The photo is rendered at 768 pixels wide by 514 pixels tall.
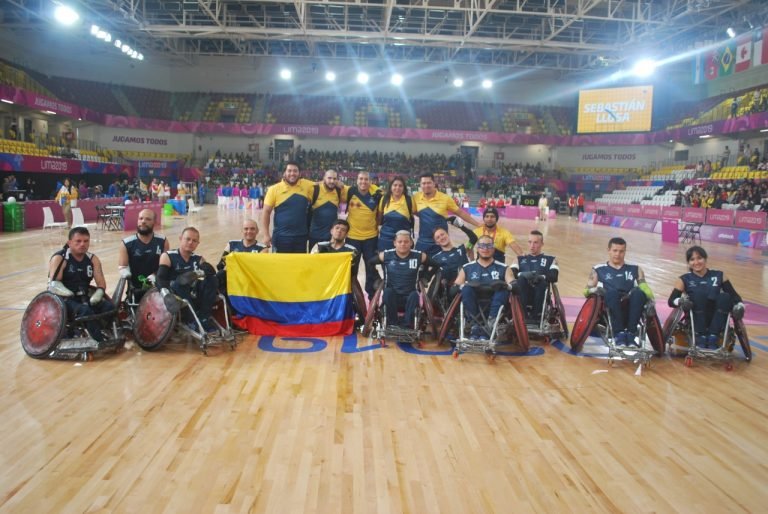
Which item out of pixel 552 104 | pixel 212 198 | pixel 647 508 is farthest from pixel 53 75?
pixel 647 508

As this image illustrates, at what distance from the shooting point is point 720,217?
67.9 feet

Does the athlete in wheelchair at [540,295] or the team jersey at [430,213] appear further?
the team jersey at [430,213]

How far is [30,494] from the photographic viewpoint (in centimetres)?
286

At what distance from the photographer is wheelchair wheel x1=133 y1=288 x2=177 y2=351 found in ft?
17.1

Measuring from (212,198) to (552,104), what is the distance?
2451 cm

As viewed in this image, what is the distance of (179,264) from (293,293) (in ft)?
4.12

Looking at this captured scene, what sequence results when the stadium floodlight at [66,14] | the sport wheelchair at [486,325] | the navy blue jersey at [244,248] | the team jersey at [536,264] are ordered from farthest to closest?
the stadium floodlight at [66,14], the navy blue jersey at [244,248], the team jersey at [536,264], the sport wheelchair at [486,325]

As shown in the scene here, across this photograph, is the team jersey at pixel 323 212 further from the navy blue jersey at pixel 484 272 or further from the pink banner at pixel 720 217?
the pink banner at pixel 720 217

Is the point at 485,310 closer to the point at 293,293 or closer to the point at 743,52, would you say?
the point at 293,293

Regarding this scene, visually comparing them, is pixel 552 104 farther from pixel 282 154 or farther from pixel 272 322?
pixel 272 322

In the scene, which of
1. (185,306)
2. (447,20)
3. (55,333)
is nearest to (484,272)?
(185,306)

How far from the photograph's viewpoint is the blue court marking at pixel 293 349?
5652 mm

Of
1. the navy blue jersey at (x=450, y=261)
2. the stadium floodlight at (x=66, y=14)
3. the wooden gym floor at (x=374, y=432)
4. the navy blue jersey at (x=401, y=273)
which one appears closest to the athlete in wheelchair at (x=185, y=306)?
the wooden gym floor at (x=374, y=432)

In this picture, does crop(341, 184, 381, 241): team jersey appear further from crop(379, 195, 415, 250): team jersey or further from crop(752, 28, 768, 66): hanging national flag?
crop(752, 28, 768, 66): hanging national flag
